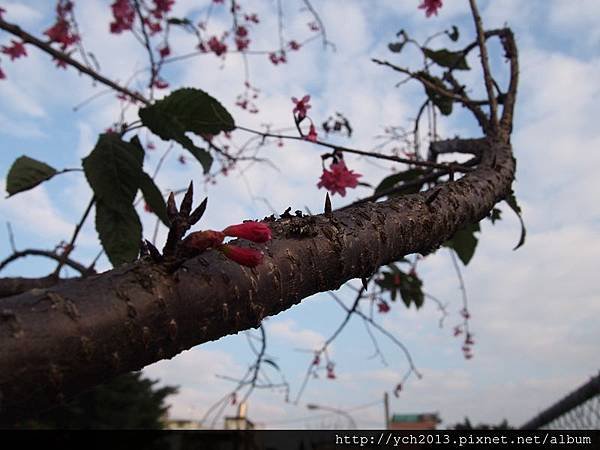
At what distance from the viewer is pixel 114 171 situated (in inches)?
64.0

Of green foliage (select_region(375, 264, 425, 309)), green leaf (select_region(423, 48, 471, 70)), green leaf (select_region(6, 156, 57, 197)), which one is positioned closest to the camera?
green leaf (select_region(6, 156, 57, 197))

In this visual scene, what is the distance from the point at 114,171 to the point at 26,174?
1.60 ft

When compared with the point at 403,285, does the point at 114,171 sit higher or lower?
lower

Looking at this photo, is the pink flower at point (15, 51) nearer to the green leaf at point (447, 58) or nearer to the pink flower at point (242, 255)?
the green leaf at point (447, 58)

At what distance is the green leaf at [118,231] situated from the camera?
1.53 meters

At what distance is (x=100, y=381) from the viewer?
19.9 inches

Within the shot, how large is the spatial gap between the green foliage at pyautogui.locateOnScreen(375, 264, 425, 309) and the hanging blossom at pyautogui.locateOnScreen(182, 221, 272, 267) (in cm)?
262

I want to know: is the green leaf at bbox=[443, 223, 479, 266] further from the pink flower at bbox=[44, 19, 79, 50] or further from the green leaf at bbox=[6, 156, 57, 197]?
the pink flower at bbox=[44, 19, 79, 50]

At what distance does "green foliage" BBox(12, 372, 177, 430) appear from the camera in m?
10.8

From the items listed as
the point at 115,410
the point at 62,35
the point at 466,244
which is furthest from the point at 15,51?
the point at 115,410

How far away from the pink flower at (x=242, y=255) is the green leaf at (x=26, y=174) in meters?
1.56

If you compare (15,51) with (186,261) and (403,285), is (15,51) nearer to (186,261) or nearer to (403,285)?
(403,285)

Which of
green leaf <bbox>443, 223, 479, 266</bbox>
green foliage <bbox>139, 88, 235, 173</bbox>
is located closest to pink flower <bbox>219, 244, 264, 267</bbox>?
green foliage <bbox>139, 88, 235, 173</bbox>

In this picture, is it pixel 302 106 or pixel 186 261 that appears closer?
pixel 186 261
